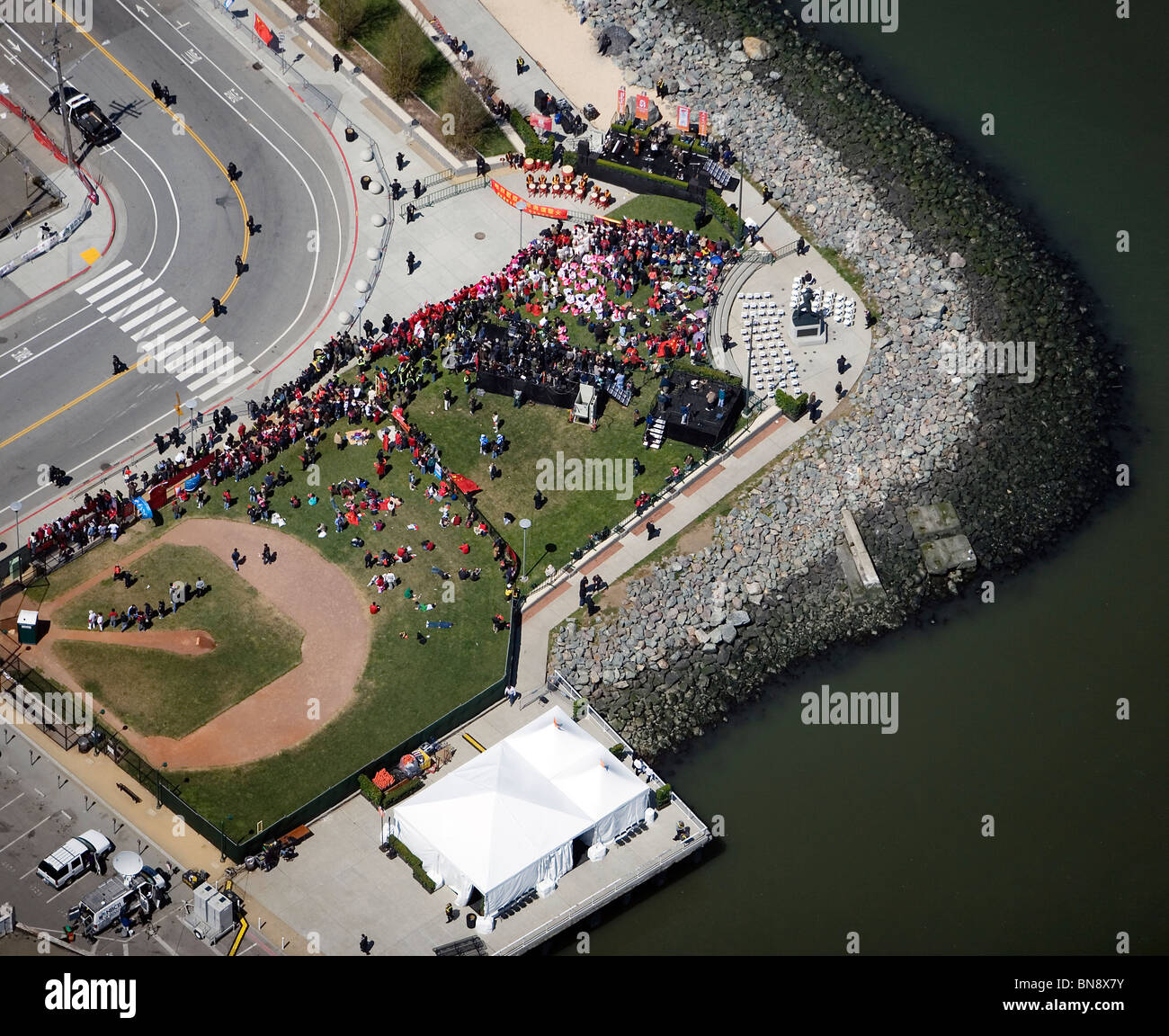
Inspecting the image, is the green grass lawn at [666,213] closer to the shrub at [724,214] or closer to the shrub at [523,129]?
the shrub at [724,214]

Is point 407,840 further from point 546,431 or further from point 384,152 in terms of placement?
point 384,152

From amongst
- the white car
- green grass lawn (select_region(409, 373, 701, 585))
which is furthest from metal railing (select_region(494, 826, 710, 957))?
the white car

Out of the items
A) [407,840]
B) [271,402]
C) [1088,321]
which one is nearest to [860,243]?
[1088,321]

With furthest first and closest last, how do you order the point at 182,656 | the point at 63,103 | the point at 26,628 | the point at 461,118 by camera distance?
1. the point at 461,118
2. the point at 63,103
3. the point at 182,656
4. the point at 26,628

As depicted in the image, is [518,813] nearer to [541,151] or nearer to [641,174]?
[641,174]

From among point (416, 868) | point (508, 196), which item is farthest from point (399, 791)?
point (508, 196)

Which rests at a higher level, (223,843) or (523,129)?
(523,129)
